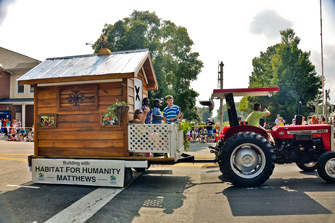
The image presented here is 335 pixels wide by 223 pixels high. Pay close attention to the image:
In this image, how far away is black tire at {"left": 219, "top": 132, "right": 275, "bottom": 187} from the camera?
17.8ft

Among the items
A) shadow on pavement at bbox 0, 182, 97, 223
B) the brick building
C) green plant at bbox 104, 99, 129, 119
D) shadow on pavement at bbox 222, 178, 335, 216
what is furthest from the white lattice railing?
the brick building

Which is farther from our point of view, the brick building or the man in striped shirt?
the brick building

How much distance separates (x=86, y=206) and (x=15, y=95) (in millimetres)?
29233

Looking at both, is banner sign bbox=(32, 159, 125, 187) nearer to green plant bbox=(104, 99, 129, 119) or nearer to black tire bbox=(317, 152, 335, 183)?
green plant bbox=(104, 99, 129, 119)

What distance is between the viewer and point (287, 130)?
19.7 feet

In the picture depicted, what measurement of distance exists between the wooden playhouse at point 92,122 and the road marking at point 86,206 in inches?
27.6

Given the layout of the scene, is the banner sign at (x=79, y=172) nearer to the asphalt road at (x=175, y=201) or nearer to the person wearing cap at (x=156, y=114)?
the asphalt road at (x=175, y=201)

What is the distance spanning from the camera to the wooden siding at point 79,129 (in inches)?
240

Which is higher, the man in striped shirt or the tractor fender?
the man in striped shirt

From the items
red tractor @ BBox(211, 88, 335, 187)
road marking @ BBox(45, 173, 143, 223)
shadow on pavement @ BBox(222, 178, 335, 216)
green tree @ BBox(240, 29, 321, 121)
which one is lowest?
road marking @ BBox(45, 173, 143, 223)

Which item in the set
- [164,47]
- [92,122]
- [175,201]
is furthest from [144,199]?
[164,47]

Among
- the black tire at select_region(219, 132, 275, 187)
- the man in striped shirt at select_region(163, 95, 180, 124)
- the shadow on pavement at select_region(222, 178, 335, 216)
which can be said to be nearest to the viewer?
the shadow on pavement at select_region(222, 178, 335, 216)

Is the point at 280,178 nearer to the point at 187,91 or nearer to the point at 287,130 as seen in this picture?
the point at 287,130

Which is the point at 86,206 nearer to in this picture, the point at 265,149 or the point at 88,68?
the point at 88,68
